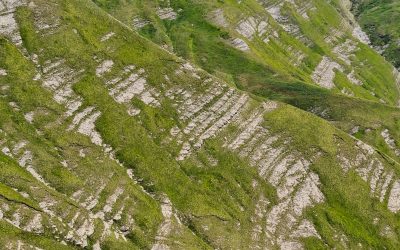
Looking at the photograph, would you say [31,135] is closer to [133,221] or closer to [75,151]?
[75,151]

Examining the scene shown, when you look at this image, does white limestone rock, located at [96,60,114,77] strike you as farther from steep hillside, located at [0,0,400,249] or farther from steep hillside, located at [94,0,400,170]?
steep hillside, located at [94,0,400,170]

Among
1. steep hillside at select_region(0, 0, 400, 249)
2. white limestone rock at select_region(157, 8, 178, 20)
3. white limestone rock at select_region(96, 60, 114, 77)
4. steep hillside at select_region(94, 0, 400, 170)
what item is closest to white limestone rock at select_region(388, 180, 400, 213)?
steep hillside at select_region(0, 0, 400, 249)

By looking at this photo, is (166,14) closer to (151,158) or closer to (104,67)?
(104,67)

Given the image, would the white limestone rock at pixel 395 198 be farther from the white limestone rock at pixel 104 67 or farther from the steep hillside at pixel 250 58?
the white limestone rock at pixel 104 67

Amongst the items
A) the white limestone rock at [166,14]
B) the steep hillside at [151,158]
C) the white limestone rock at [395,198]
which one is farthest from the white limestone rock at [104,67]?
the white limestone rock at [166,14]

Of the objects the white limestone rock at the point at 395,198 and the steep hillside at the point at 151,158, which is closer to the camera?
the steep hillside at the point at 151,158

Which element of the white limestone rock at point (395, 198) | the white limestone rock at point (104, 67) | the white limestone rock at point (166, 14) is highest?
the white limestone rock at point (104, 67)

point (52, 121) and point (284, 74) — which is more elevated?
point (52, 121)

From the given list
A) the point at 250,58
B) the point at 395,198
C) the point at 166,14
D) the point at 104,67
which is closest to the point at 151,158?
the point at 104,67

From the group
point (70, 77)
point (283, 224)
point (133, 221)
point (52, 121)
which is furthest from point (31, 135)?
point (283, 224)
